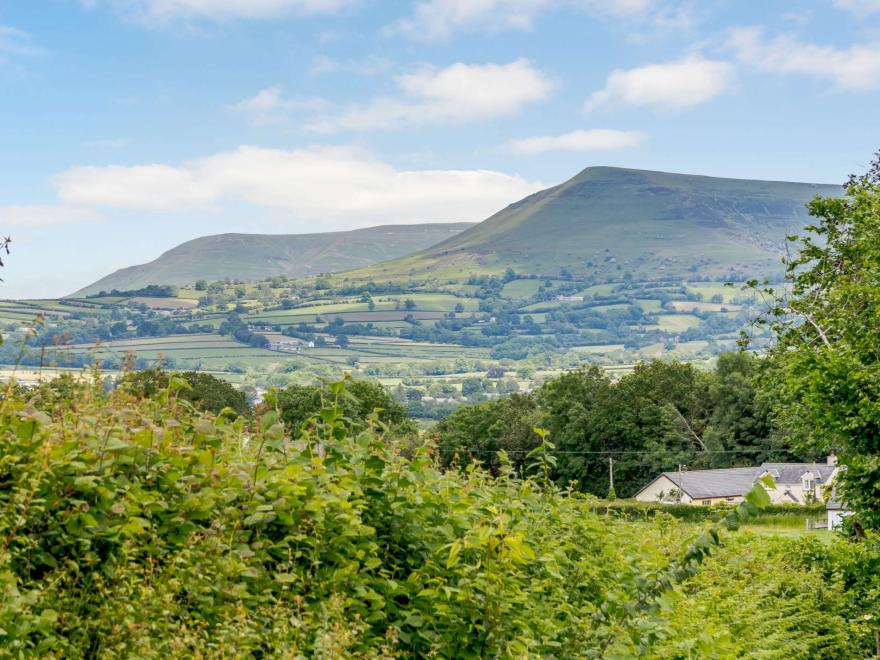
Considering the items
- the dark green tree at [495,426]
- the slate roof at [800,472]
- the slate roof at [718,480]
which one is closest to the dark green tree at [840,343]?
the slate roof at [718,480]

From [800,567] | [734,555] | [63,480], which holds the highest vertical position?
[63,480]

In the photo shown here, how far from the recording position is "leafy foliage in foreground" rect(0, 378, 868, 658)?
4137 millimetres

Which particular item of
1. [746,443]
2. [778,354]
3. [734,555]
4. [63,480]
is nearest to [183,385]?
[63,480]

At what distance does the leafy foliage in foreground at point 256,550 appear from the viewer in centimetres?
414

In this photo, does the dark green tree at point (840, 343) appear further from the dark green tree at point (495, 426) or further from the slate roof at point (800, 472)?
the dark green tree at point (495, 426)

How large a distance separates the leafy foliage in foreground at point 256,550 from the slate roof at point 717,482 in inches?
2841

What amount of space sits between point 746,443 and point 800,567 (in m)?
73.4

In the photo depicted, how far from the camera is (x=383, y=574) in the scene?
5562 mm

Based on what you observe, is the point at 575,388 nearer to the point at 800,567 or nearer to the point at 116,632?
the point at 800,567

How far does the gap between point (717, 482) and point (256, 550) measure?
254 feet

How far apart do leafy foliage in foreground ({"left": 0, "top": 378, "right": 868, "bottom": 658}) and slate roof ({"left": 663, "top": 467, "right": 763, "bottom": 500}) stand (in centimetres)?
7217

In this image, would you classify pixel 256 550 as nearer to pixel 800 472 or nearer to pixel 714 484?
pixel 714 484

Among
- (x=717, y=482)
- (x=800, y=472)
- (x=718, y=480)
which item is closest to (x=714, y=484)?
(x=717, y=482)

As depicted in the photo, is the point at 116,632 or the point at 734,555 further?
the point at 734,555
